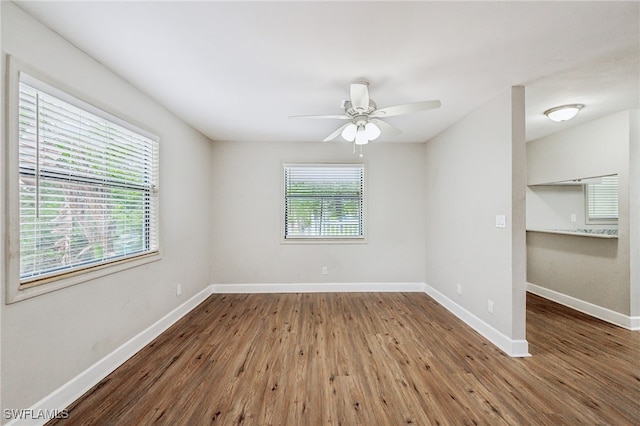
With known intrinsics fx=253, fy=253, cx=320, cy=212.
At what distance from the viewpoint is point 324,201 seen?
4.23 metres

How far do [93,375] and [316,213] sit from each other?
3089 millimetres

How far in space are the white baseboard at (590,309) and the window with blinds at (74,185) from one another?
5260mm

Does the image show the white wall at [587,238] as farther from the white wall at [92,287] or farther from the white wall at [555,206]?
the white wall at [92,287]

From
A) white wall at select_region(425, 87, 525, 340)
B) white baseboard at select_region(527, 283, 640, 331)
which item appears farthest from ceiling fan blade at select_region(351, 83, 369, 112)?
white baseboard at select_region(527, 283, 640, 331)

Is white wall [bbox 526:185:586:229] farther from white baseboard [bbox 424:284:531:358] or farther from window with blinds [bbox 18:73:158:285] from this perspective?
window with blinds [bbox 18:73:158:285]

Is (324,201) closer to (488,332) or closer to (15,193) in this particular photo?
(488,332)

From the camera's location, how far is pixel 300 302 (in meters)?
3.69

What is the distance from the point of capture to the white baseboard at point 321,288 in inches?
162

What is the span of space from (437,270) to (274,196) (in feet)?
9.15

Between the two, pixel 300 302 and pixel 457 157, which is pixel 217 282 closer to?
pixel 300 302

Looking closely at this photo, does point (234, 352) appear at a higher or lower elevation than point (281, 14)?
lower

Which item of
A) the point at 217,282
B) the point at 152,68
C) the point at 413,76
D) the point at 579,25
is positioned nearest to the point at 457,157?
the point at 413,76

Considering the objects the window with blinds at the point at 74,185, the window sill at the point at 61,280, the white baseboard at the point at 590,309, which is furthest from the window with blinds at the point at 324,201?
the white baseboard at the point at 590,309

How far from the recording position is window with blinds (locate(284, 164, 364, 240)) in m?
4.20
